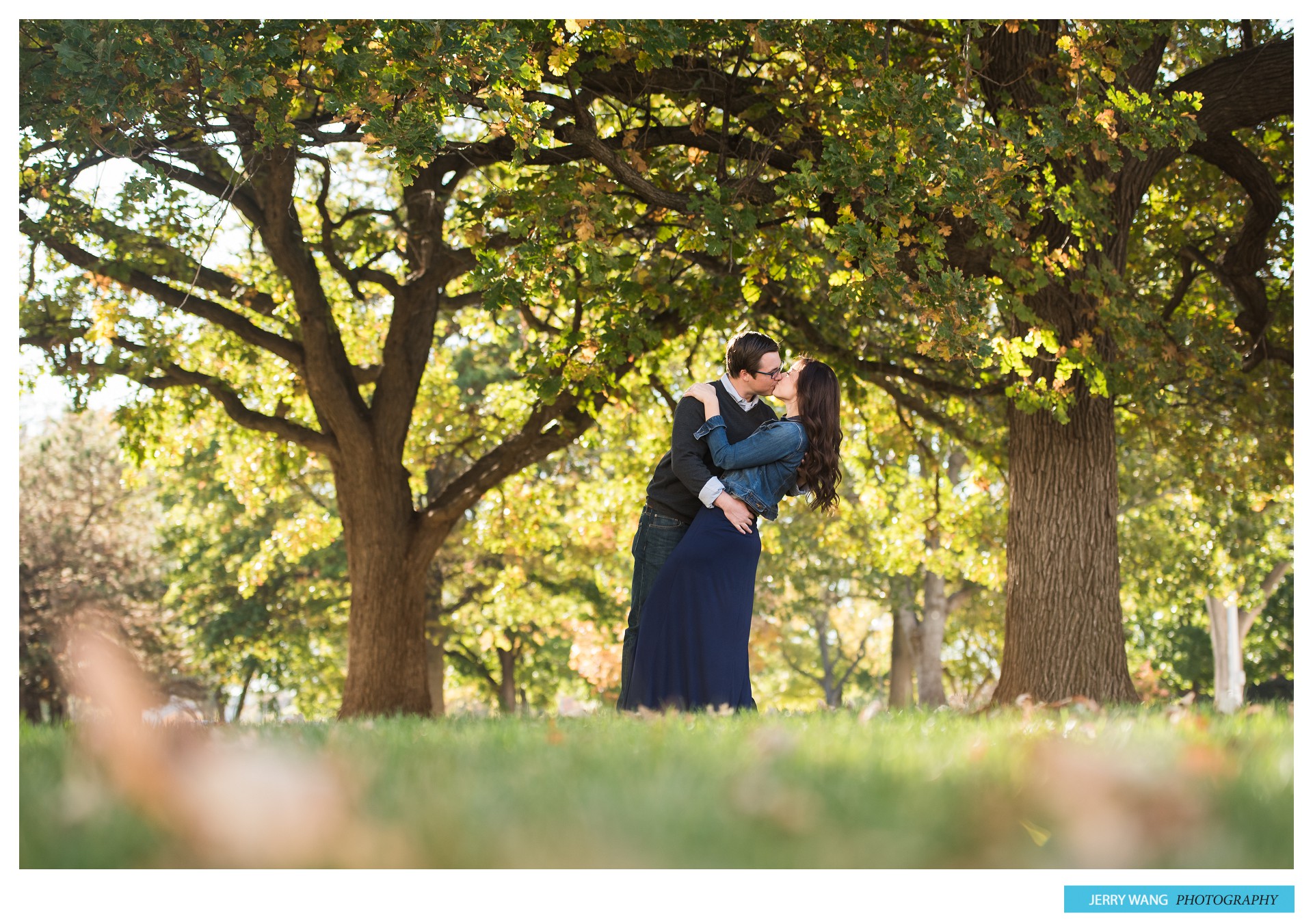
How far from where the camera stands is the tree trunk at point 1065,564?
8.64m

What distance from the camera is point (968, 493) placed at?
61.0ft

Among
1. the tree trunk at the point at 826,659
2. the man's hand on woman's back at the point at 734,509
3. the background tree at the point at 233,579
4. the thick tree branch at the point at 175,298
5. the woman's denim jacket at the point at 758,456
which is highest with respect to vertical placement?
the thick tree branch at the point at 175,298

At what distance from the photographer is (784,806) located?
8.11 feet

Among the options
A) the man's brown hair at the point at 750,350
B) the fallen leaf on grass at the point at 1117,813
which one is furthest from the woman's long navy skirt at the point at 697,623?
the fallen leaf on grass at the point at 1117,813

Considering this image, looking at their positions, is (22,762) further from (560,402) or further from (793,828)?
(560,402)

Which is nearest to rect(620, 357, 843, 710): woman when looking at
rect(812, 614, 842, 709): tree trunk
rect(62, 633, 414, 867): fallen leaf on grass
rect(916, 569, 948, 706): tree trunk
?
rect(62, 633, 414, 867): fallen leaf on grass

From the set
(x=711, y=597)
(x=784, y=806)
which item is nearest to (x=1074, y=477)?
(x=711, y=597)

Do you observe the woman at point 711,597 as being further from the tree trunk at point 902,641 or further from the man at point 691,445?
the tree trunk at point 902,641

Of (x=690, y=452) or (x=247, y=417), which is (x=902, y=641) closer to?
(x=247, y=417)

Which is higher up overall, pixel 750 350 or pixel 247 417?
pixel 247 417

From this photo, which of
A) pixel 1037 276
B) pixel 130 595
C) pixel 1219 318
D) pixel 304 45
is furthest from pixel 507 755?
pixel 130 595

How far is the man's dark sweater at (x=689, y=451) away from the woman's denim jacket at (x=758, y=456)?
0.07 meters
